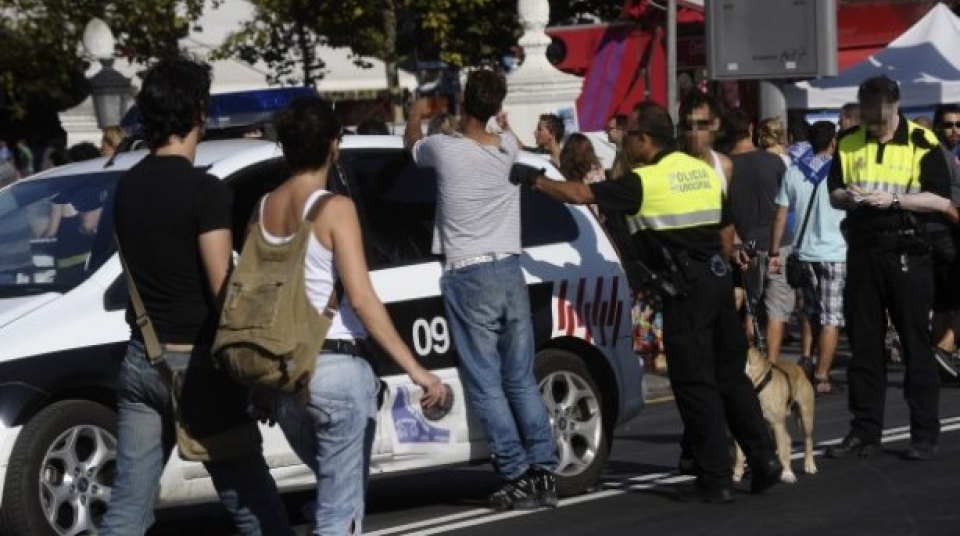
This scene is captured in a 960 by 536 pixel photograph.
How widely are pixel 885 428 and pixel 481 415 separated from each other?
370 centimetres

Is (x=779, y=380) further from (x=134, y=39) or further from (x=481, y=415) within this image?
(x=134, y=39)

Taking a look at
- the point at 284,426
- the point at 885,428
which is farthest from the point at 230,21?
the point at 284,426

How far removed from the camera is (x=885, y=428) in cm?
1243

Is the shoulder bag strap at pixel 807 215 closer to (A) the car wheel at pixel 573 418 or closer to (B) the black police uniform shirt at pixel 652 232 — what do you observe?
(A) the car wheel at pixel 573 418

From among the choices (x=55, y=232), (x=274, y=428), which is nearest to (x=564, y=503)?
(x=274, y=428)

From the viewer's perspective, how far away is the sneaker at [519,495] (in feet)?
31.8

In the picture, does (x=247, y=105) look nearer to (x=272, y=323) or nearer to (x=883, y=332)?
(x=883, y=332)

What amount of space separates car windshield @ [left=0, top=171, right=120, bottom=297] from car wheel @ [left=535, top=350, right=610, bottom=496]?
2168mm

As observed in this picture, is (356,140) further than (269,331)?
Yes

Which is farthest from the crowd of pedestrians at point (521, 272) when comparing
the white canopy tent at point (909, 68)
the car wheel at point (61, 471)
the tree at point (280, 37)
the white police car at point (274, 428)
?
the tree at point (280, 37)

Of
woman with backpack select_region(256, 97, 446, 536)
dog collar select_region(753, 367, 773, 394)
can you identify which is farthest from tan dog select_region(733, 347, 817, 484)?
woman with backpack select_region(256, 97, 446, 536)

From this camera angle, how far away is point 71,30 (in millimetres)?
35094

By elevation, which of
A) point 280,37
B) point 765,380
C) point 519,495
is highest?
point 280,37

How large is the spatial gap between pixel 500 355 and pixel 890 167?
246 centimetres
